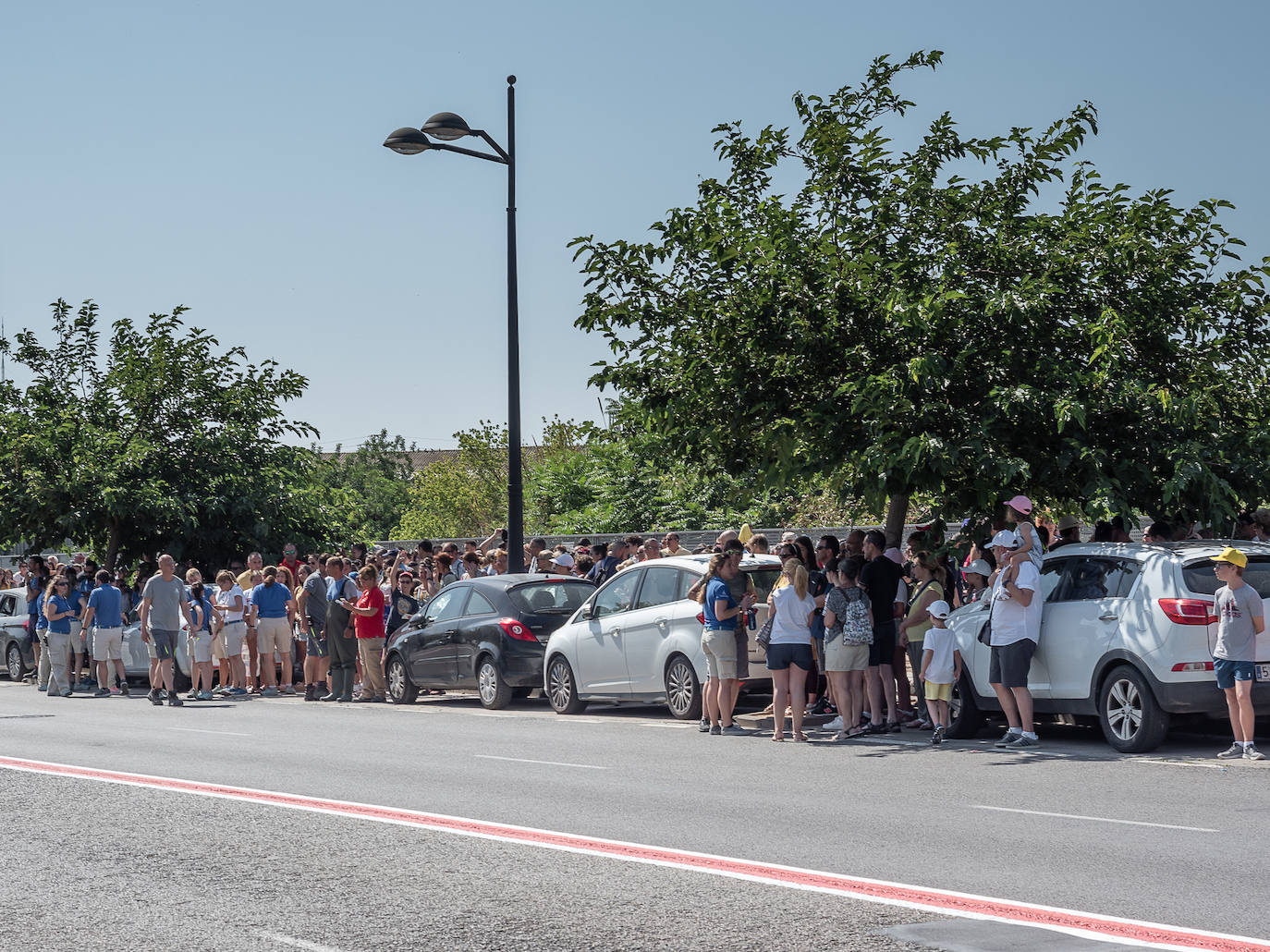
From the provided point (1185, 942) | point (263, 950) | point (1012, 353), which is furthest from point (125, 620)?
point (1185, 942)

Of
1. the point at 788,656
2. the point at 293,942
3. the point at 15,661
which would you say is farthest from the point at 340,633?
the point at 293,942

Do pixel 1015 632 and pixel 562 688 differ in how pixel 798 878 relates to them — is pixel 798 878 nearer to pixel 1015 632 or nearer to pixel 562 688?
pixel 1015 632

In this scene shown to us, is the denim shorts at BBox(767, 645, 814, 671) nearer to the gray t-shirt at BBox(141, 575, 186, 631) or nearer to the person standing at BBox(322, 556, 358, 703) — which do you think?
the person standing at BBox(322, 556, 358, 703)

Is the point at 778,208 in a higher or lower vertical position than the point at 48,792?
higher

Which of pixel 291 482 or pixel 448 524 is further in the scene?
pixel 448 524

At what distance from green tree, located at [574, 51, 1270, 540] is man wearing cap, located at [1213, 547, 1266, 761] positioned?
2.49 meters

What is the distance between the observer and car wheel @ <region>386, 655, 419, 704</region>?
64.7 feet

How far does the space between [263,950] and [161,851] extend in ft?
8.84

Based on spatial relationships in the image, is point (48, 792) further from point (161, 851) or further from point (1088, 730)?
point (1088, 730)

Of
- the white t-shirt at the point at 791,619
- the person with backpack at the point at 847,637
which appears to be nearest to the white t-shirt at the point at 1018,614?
the person with backpack at the point at 847,637

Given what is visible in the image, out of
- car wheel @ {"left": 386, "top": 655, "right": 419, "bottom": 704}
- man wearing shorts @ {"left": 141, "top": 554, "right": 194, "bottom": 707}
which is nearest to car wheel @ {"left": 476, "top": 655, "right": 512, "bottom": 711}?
car wheel @ {"left": 386, "top": 655, "right": 419, "bottom": 704}

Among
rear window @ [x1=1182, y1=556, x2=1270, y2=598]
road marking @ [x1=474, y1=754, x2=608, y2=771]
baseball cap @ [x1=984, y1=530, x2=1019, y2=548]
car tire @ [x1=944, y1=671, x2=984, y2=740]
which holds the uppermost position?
baseball cap @ [x1=984, y1=530, x2=1019, y2=548]

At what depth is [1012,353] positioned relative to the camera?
14.5m

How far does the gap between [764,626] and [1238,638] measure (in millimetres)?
4296
